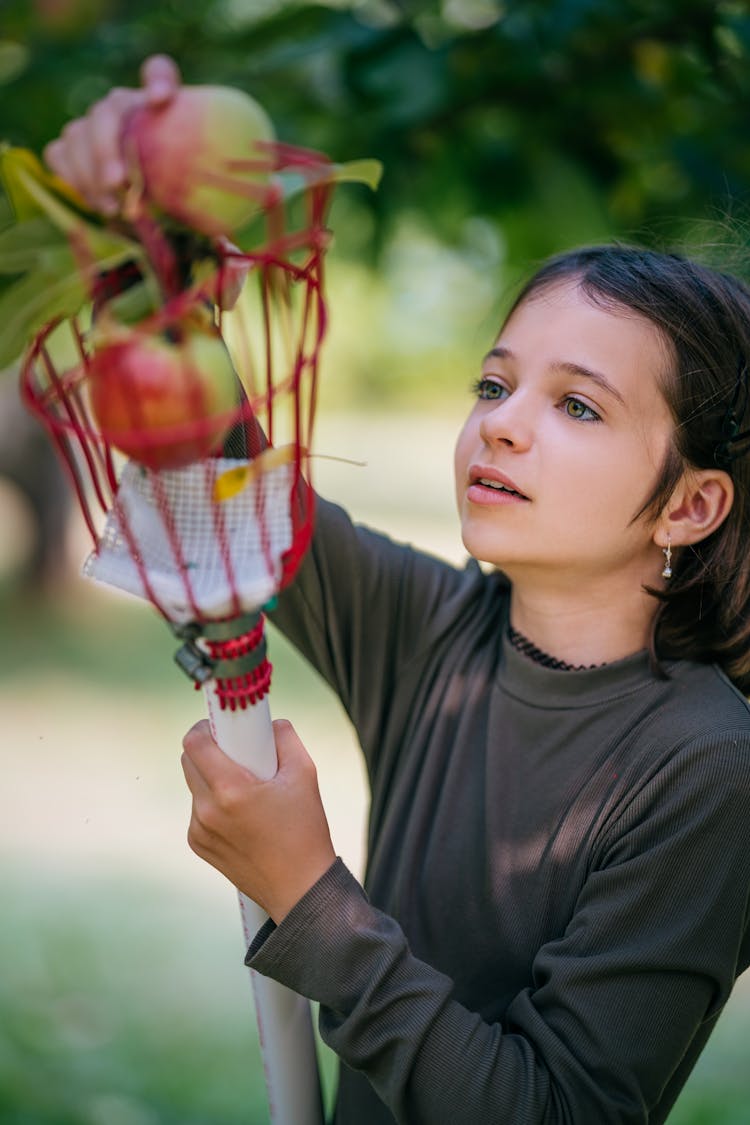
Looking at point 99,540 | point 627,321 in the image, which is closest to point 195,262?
point 99,540

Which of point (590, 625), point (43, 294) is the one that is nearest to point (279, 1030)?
point (590, 625)

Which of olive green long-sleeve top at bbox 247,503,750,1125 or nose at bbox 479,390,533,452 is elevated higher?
nose at bbox 479,390,533,452

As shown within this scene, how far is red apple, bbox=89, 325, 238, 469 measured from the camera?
81 centimetres

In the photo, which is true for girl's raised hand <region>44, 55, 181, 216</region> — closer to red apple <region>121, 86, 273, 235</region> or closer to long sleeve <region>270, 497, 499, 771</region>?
red apple <region>121, 86, 273, 235</region>

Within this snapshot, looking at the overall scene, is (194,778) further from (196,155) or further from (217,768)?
(196,155)

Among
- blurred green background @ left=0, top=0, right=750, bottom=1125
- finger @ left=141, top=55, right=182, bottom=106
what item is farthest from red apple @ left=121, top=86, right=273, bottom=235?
blurred green background @ left=0, top=0, right=750, bottom=1125

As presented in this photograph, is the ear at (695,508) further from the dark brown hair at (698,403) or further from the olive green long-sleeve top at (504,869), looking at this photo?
the olive green long-sleeve top at (504,869)

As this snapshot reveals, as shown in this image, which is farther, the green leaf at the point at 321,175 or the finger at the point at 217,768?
the finger at the point at 217,768

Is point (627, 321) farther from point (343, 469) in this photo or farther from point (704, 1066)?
point (343, 469)

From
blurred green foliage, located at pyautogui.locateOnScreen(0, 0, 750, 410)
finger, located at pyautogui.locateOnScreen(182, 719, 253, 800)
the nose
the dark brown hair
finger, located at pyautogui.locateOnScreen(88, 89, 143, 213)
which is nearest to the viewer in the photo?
finger, located at pyautogui.locateOnScreen(88, 89, 143, 213)

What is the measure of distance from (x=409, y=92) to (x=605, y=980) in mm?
1164

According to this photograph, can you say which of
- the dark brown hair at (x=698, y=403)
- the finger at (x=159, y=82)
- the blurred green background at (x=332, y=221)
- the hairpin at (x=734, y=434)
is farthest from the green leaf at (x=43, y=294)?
the hairpin at (x=734, y=434)

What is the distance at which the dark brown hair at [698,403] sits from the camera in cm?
133

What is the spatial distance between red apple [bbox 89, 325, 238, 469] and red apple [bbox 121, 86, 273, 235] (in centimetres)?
9
